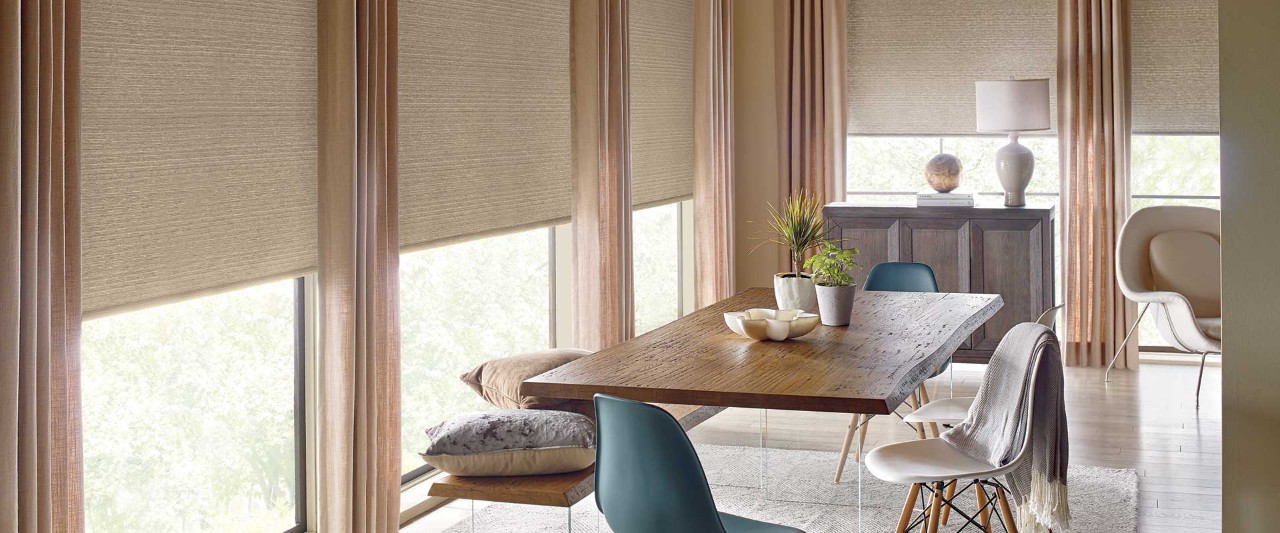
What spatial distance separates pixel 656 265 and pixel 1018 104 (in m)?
2.17

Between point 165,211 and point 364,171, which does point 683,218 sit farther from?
point 165,211

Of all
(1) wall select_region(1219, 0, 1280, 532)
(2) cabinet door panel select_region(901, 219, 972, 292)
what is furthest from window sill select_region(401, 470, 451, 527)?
(2) cabinet door panel select_region(901, 219, 972, 292)

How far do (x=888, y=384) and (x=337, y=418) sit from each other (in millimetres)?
1625

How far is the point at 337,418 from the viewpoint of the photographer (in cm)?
366

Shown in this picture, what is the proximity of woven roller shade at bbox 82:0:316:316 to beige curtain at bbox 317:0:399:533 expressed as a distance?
0.07m

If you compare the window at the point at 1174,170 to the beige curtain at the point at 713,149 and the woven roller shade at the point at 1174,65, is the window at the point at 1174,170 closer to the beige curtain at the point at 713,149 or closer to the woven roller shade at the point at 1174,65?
the woven roller shade at the point at 1174,65

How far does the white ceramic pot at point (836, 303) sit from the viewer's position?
4.04 metres

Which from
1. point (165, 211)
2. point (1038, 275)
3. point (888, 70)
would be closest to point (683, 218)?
point (888, 70)

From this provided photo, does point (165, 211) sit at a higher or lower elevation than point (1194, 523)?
higher

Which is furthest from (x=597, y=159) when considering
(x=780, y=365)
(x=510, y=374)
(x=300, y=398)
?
(x=780, y=365)

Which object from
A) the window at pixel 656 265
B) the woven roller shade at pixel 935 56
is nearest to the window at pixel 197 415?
the window at pixel 656 265

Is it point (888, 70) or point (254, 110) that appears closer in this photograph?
point (254, 110)

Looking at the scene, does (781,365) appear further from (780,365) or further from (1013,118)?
(1013,118)

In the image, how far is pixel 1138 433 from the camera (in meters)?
5.52
